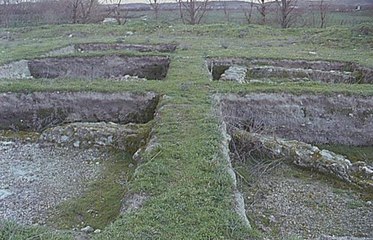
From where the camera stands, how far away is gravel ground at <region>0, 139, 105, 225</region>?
571cm

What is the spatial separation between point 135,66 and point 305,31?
8919mm

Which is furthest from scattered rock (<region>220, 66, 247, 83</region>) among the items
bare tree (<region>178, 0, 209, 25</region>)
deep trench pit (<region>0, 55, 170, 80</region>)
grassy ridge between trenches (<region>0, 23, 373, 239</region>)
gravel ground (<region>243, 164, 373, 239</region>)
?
bare tree (<region>178, 0, 209, 25</region>)

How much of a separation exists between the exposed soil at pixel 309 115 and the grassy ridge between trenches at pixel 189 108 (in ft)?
0.78

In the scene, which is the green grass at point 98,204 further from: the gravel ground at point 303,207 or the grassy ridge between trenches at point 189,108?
the gravel ground at point 303,207

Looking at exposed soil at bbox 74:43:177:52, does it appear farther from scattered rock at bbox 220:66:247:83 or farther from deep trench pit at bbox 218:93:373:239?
deep trench pit at bbox 218:93:373:239

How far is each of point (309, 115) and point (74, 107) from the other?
4558 millimetres

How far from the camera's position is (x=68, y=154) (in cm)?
741

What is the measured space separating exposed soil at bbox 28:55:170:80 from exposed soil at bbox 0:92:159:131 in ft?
12.0


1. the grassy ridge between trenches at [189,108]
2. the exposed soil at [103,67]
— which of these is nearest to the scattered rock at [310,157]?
the grassy ridge between trenches at [189,108]

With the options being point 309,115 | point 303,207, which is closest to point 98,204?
point 303,207

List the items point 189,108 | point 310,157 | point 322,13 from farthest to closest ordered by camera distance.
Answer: point 322,13 → point 189,108 → point 310,157

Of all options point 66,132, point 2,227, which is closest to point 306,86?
point 66,132

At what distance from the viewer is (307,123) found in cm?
909

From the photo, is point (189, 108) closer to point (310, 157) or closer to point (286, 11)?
point (310, 157)
